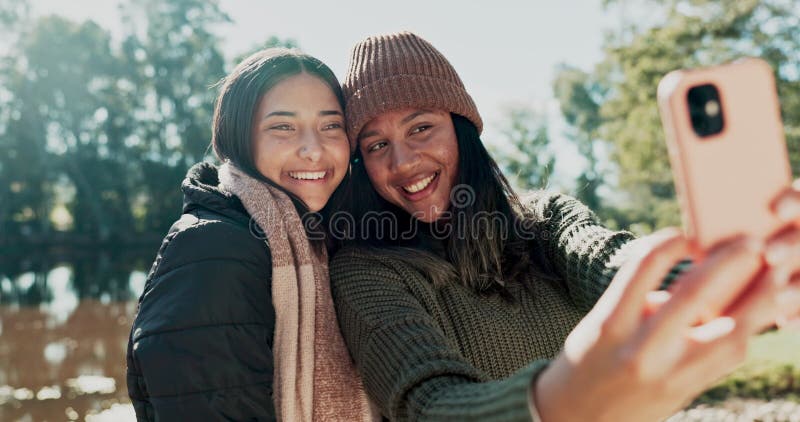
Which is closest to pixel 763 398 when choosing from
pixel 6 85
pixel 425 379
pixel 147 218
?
pixel 425 379

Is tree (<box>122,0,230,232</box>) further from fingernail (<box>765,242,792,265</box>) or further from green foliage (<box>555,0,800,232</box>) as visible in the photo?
fingernail (<box>765,242,792,265</box>)

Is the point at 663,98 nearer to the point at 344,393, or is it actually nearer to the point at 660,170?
the point at 344,393

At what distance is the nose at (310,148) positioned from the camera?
2.16m

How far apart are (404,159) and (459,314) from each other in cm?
60

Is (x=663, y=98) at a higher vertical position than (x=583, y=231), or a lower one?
higher

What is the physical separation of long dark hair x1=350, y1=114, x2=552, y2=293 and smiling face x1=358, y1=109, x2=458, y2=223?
59mm

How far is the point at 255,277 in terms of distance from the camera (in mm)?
1754

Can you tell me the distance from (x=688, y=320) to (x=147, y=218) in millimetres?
25995

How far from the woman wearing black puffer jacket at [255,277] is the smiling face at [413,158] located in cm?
12

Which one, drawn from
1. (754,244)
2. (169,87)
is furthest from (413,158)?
(169,87)

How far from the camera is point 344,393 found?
1915mm

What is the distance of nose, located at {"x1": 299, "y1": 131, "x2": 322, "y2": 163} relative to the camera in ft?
7.10

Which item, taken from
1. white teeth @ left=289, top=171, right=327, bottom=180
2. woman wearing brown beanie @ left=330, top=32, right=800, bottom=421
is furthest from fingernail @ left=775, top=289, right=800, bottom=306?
white teeth @ left=289, top=171, right=327, bottom=180

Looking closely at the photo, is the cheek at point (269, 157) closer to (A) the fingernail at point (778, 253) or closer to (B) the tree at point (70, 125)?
(A) the fingernail at point (778, 253)
